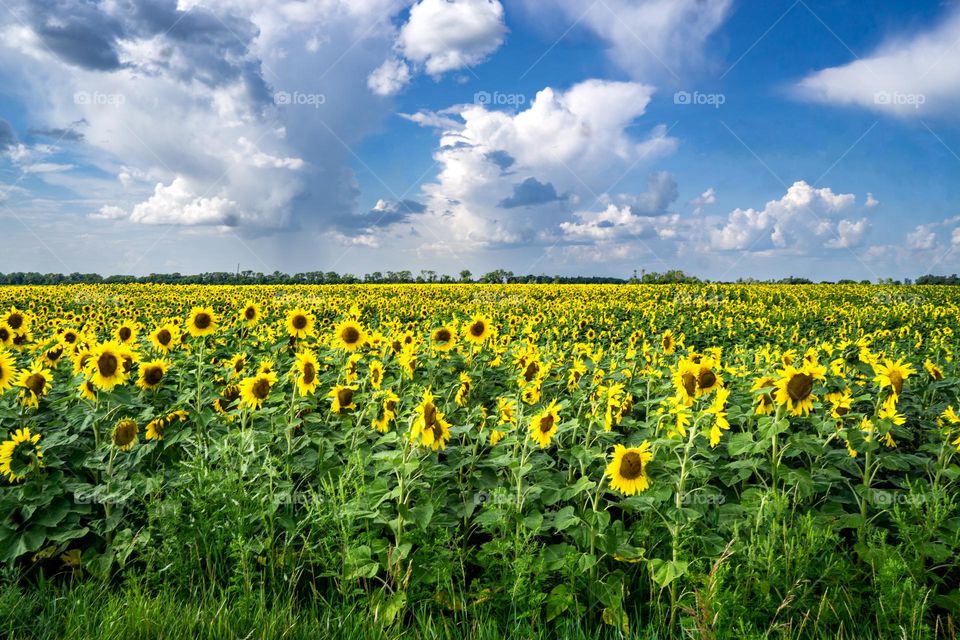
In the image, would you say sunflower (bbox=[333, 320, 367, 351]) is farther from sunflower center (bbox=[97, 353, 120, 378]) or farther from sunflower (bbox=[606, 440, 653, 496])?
sunflower (bbox=[606, 440, 653, 496])

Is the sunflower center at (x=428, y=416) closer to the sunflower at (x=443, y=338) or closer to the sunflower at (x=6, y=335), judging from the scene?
the sunflower at (x=443, y=338)

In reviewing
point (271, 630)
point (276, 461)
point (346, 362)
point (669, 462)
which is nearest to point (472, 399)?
point (346, 362)

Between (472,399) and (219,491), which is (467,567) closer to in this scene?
(219,491)

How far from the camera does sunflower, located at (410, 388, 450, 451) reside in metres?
3.25

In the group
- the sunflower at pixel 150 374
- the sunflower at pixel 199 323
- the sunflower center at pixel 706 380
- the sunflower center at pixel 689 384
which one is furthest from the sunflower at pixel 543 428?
the sunflower at pixel 199 323

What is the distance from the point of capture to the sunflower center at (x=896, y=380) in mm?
3662

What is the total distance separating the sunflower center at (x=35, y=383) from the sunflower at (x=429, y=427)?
3223mm

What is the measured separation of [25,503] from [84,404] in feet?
3.40

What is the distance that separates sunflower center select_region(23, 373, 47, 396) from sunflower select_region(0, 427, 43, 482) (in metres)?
0.55

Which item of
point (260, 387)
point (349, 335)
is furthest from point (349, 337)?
point (260, 387)

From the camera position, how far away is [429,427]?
3.34 m

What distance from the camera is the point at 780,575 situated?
2898 mm

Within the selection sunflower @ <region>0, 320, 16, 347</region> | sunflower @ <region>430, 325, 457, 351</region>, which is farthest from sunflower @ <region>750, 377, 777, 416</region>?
sunflower @ <region>0, 320, 16, 347</region>

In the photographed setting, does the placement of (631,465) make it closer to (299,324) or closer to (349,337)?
(349,337)
